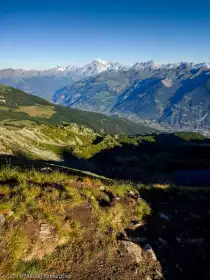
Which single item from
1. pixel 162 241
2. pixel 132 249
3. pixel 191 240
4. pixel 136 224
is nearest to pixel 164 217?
pixel 191 240

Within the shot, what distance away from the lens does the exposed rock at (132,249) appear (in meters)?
17.8

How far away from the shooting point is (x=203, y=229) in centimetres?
2384

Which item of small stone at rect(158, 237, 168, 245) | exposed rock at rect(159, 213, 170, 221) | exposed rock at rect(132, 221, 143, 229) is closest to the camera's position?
small stone at rect(158, 237, 168, 245)

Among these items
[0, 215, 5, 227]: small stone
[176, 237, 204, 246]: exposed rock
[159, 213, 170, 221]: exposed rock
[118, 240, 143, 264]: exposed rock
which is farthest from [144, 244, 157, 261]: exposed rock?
[0, 215, 5, 227]: small stone

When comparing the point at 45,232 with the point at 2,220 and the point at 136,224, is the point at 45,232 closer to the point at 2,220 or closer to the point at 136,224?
the point at 2,220

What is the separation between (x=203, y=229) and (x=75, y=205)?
36.9 feet

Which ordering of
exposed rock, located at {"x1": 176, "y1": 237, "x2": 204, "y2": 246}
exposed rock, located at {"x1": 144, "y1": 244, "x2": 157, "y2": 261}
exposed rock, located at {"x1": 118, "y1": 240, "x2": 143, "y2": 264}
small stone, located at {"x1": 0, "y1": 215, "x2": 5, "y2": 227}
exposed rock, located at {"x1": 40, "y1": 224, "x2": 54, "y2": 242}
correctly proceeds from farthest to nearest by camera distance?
1. exposed rock, located at {"x1": 176, "y1": 237, "x2": 204, "y2": 246}
2. exposed rock, located at {"x1": 144, "y1": 244, "x2": 157, "y2": 261}
3. exposed rock, located at {"x1": 118, "y1": 240, "x2": 143, "y2": 264}
4. exposed rock, located at {"x1": 40, "y1": 224, "x2": 54, "y2": 242}
5. small stone, located at {"x1": 0, "y1": 215, "x2": 5, "y2": 227}

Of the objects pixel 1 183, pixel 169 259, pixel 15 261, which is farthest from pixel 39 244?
pixel 169 259

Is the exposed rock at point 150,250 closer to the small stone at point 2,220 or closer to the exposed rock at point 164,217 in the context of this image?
the exposed rock at point 164,217

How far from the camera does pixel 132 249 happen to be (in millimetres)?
18375

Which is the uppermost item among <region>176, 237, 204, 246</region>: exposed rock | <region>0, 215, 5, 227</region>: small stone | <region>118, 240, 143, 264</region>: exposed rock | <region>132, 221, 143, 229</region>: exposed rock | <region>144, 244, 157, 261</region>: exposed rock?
<region>0, 215, 5, 227</region>: small stone

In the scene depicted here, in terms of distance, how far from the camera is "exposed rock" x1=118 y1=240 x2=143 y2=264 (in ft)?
58.5

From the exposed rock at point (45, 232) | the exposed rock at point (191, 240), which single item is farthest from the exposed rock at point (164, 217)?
the exposed rock at point (45, 232)

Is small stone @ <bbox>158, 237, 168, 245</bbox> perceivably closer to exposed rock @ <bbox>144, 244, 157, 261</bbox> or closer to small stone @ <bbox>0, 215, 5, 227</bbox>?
exposed rock @ <bbox>144, 244, 157, 261</bbox>
